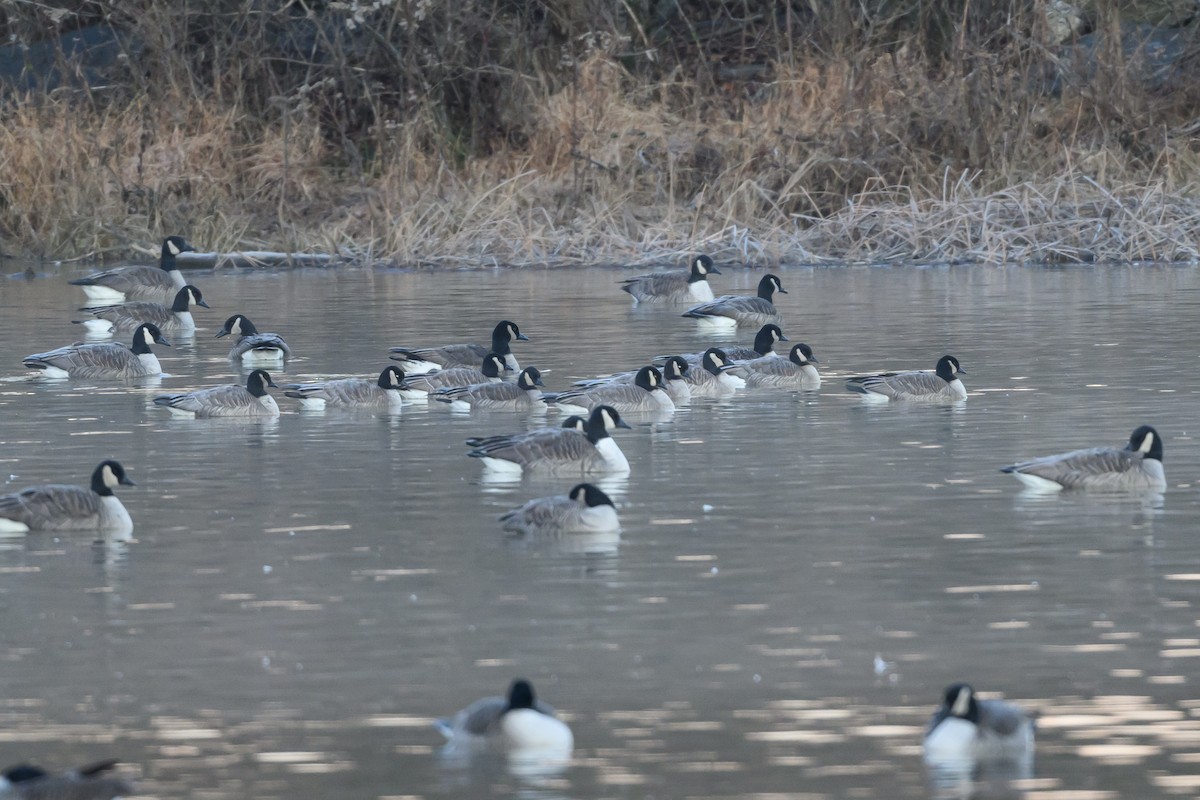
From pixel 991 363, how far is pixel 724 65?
59.2ft

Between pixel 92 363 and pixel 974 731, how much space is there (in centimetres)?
1298

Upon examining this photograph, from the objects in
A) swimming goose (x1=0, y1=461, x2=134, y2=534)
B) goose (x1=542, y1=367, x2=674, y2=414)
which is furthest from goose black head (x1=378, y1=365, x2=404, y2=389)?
swimming goose (x1=0, y1=461, x2=134, y2=534)

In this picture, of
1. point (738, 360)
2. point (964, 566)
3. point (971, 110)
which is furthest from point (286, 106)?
point (964, 566)

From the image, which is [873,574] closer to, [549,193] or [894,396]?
[894,396]

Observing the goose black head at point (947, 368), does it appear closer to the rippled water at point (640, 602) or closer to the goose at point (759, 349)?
the rippled water at point (640, 602)

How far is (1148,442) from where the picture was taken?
39.8ft

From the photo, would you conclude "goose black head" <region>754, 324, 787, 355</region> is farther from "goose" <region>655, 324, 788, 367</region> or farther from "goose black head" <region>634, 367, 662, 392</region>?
"goose black head" <region>634, 367, 662, 392</region>

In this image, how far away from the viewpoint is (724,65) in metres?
35.7

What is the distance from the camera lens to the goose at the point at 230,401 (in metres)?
16.2

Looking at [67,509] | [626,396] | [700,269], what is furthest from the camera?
[700,269]

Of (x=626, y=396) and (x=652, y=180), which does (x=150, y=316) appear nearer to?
(x=626, y=396)

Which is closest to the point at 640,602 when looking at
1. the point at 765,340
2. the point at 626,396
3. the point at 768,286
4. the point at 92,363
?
the point at 626,396

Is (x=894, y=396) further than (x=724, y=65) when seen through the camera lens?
No

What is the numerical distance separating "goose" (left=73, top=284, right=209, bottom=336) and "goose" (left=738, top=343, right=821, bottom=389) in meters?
8.13
